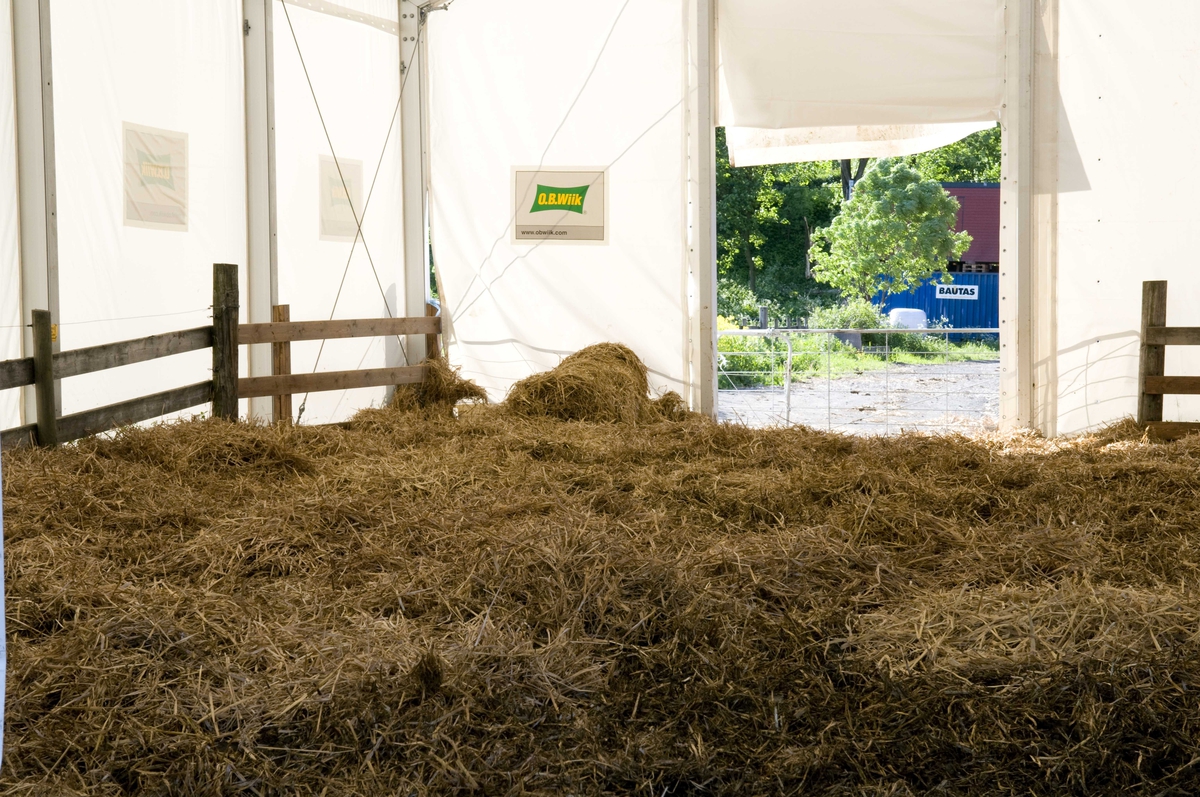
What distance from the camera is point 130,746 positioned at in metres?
2.31

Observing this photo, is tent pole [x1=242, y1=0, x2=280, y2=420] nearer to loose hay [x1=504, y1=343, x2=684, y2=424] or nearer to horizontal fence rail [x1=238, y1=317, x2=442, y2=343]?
horizontal fence rail [x1=238, y1=317, x2=442, y2=343]

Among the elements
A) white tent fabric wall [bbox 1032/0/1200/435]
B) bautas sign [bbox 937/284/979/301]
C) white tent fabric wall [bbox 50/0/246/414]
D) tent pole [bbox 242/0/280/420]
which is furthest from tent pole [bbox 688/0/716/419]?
bautas sign [bbox 937/284/979/301]

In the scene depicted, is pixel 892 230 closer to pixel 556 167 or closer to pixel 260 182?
pixel 556 167

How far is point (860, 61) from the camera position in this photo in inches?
320

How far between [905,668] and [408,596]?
4.98 ft

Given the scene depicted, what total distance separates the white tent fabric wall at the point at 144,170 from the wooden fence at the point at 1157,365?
6264 millimetres

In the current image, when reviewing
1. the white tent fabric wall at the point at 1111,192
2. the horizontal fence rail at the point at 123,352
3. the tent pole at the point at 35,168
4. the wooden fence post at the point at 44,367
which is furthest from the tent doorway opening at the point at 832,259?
the wooden fence post at the point at 44,367

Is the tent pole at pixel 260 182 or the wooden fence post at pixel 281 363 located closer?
the wooden fence post at pixel 281 363

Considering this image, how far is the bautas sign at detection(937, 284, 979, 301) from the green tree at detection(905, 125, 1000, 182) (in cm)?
320

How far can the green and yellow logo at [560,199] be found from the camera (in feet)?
29.0

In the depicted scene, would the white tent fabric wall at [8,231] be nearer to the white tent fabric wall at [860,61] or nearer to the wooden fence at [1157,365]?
the white tent fabric wall at [860,61]

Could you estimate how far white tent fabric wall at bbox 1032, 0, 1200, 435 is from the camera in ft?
23.5

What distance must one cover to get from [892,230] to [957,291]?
580 centimetres

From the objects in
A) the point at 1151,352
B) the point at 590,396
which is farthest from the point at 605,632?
the point at 1151,352
